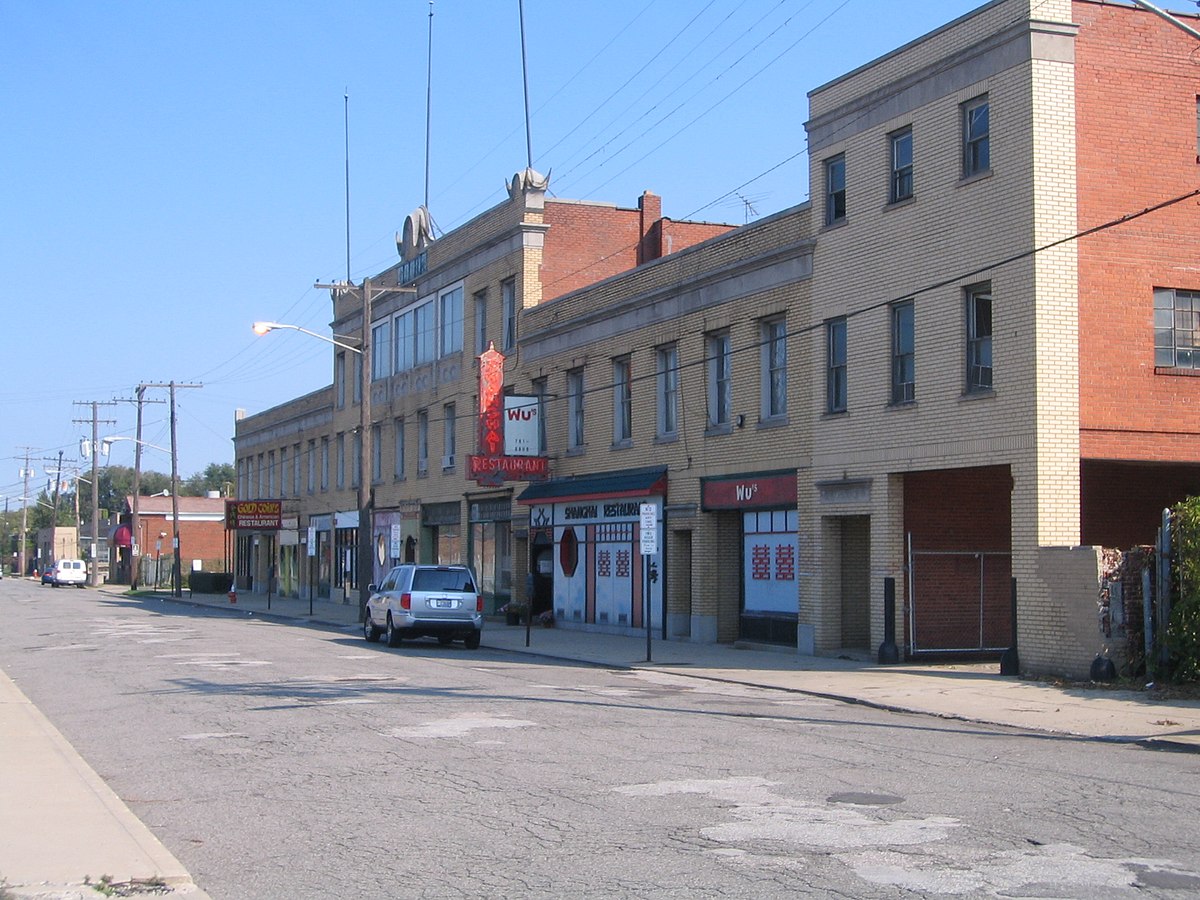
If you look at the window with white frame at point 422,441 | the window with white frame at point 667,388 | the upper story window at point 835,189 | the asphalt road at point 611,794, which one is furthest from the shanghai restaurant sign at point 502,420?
the asphalt road at point 611,794

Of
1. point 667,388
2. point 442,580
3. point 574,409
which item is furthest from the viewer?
point 574,409

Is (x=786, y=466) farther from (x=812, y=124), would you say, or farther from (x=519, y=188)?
(x=519, y=188)

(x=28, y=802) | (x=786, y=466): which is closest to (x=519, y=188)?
(x=786, y=466)

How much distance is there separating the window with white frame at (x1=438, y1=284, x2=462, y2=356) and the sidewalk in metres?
15.2

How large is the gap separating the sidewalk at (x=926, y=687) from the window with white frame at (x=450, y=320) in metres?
15.2

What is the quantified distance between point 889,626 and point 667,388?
32.6ft

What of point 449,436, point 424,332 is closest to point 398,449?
point 424,332

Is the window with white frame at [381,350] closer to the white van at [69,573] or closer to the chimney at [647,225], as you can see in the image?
the chimney at [647,225]

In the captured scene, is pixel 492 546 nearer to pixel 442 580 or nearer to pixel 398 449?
pixel 398 449

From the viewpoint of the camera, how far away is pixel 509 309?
134ft

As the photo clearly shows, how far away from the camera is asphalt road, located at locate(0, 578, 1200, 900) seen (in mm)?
8164

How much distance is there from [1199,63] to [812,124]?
267 inches

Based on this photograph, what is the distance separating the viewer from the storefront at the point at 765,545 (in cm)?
2669

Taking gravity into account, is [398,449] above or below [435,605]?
above
